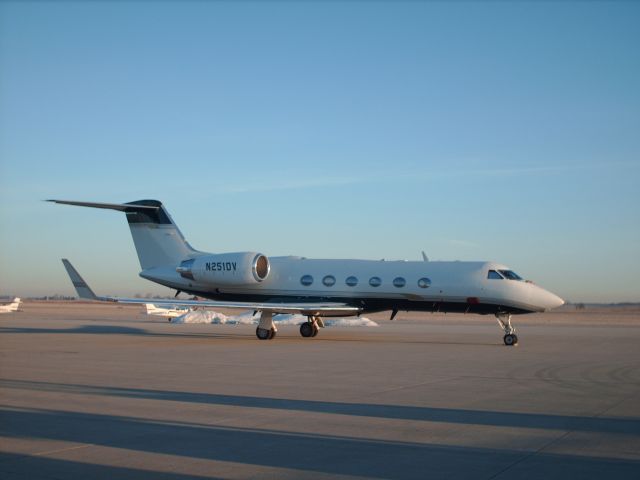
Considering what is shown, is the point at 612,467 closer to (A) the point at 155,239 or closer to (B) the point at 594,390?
(B) the point at 594,390

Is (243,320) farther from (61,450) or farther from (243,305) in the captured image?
(61,450)

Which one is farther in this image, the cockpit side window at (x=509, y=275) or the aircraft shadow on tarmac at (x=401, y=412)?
the cockpit side window at (x=509, y=275)

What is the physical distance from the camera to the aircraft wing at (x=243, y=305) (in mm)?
23156

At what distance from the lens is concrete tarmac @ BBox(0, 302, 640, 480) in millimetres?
6676

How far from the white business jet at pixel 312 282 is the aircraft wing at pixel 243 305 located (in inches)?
1.3

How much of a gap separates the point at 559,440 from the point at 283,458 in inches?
123

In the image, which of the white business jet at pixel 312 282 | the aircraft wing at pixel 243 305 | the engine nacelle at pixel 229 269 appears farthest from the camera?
the engine nacelle at pixel 229 269

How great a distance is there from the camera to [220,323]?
42312 mm

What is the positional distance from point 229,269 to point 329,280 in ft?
12.3

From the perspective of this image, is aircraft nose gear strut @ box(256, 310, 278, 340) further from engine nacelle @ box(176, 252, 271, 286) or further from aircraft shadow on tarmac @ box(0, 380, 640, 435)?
aircraft shadow on tarmac @ box(0, 380, 640, 435)

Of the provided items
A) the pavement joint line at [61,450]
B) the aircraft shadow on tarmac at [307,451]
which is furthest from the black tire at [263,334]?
the pavement joint line at [61,450]

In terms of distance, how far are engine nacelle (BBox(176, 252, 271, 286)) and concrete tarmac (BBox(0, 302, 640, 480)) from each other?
918cm

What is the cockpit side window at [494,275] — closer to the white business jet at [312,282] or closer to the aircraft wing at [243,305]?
the white business jet at [312,282]

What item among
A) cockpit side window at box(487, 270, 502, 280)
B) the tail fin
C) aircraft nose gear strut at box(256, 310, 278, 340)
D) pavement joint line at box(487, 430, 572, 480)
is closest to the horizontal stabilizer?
the tail fin
